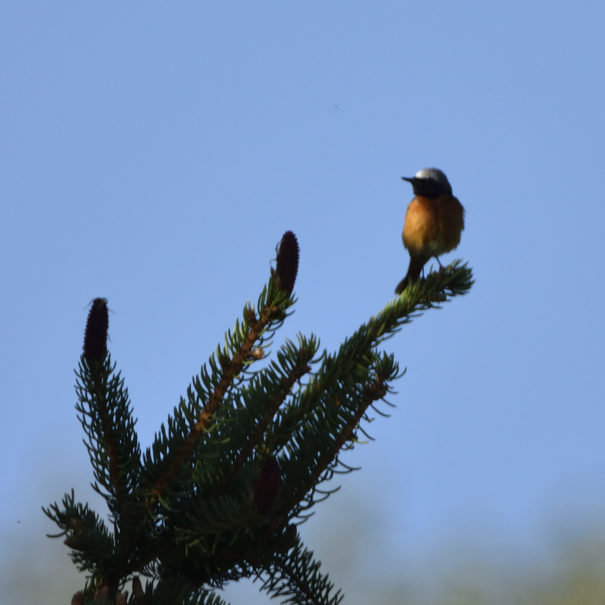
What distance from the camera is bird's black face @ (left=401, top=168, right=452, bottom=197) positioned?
754 cm

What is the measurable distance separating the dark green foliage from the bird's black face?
14.7ft

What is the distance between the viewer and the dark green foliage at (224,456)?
3.02 metres

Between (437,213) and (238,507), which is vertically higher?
(437,213)

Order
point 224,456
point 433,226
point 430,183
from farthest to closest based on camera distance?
1. point 430,183
2. point 433,226
3. point 224,456

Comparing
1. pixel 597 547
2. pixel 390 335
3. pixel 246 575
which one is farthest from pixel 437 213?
pixel 597 547

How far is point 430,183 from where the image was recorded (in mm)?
7633

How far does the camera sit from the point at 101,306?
10.0 ft

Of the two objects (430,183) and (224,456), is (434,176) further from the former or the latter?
(224,456)

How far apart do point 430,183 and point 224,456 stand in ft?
16.3

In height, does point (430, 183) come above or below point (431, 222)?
A: above

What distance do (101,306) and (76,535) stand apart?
2.38 feet

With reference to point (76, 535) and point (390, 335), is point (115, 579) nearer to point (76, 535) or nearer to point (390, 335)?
point (76, 535)

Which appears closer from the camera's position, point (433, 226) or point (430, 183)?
point (433, 226)

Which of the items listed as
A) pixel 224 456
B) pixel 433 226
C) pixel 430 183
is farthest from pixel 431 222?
pixel 224 456
